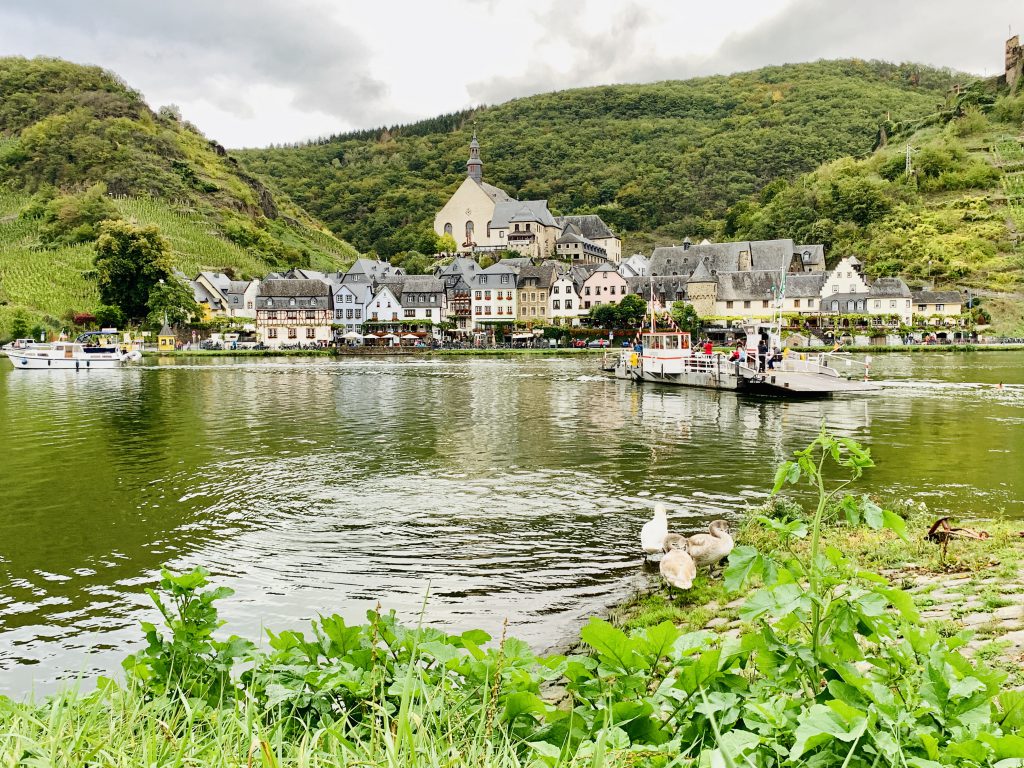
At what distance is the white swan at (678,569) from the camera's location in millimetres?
9234

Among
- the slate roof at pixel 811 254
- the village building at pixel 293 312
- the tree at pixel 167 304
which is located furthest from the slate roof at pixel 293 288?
the slate roof at pixel 811 254

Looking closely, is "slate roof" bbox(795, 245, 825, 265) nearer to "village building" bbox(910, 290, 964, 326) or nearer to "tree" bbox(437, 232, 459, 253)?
"village building" bbox(910, 290, 964, 326)

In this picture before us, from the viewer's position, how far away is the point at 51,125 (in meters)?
153

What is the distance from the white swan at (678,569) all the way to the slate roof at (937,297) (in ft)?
317

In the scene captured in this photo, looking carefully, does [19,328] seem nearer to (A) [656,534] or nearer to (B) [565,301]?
(B) [565,301]

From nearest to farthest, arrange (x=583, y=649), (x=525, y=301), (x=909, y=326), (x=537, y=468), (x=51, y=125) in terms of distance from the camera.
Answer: (x=583, y=649) → (x=537, y=468) → (x=909, y=326) → (x=525, y=301) → (x=51, y=125)

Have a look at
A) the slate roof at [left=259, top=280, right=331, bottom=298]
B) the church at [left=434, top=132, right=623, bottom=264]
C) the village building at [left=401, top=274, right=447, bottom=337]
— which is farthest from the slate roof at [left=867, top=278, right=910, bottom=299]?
the slate roof at [left=259, top=280, right=331, bottom=298]

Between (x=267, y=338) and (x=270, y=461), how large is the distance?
9074cm

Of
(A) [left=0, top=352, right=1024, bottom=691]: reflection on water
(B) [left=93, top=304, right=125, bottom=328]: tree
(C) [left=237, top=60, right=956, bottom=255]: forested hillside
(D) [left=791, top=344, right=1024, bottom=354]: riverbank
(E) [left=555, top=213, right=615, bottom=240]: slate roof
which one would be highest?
(C) [left=237, top=60, right=956, bottom=255]: forested hillside

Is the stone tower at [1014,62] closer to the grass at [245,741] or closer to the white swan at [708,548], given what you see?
the white swan at [708,548]

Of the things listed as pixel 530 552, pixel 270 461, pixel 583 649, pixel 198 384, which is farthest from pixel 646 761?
pixel 198 384

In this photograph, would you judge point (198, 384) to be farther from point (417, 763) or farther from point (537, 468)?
point (417, 763)

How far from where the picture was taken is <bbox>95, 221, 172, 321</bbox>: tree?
308 ft

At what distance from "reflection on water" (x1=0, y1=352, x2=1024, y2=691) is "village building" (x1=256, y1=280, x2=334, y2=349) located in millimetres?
71451
